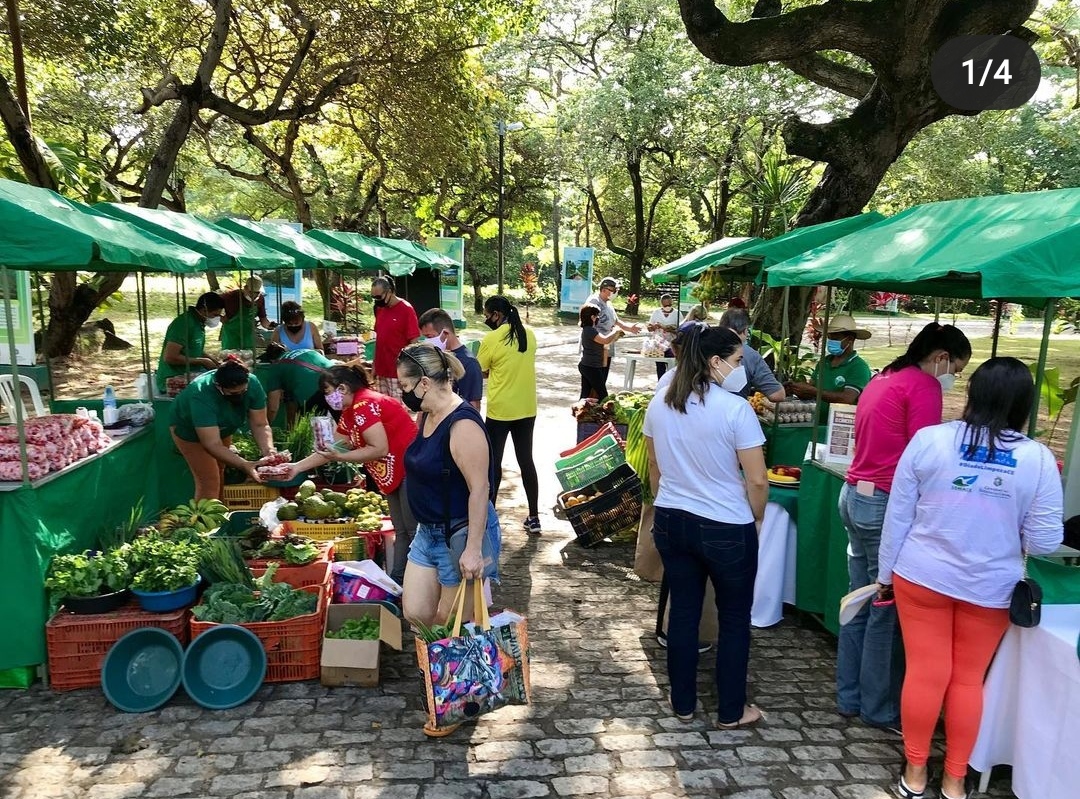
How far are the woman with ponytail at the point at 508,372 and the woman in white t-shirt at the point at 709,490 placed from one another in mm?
2656

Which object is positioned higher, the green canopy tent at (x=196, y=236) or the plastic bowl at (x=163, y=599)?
the green canopy tent at (x=196, y=236)

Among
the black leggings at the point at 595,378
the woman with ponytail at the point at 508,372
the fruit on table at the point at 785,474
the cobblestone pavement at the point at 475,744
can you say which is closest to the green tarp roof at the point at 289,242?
the black leggings at the point at 595,378

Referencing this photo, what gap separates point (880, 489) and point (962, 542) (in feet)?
2.64

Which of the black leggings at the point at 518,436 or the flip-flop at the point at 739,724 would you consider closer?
the flip-flop at the point at 739,724

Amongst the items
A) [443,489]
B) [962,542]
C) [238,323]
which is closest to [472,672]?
[443,489]

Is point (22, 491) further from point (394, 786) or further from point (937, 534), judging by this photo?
Result: point (937, 534)

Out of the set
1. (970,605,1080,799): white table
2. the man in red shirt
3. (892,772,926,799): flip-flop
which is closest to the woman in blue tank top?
(892,772,926,799): flip-flop

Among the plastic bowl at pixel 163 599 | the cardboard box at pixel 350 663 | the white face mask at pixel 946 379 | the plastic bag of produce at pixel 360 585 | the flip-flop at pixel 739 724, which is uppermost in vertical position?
the white face mask at pixel 946 379

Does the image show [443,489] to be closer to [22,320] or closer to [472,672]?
[472,672]

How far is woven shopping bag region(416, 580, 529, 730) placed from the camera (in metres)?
3.54

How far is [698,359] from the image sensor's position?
3562 mm

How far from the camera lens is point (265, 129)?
74.3 feet

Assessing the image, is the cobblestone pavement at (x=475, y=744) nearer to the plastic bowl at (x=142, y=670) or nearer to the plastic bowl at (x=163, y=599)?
the plastic bowl at (x=142, y=670)

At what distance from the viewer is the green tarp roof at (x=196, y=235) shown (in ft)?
22.9
